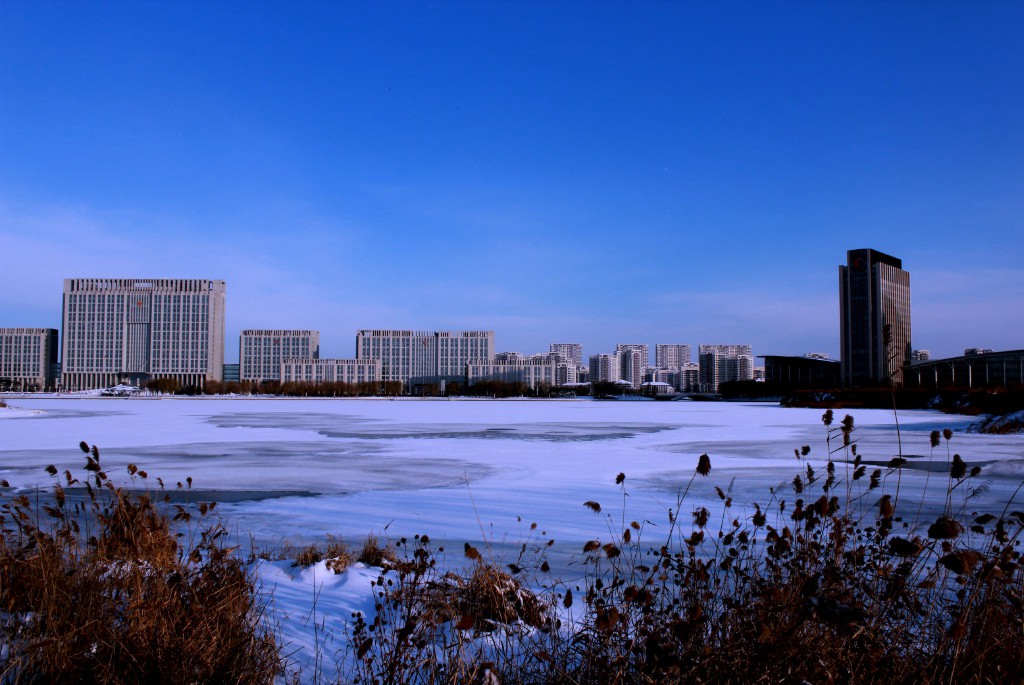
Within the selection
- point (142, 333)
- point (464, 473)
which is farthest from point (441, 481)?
point (142, 333)

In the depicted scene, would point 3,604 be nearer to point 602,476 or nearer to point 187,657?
point 187,657

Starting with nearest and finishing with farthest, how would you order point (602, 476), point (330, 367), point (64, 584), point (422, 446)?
1. point (64, 584)
2. point (602, 476)
3. point (422, 446)
4. point (330, 367)

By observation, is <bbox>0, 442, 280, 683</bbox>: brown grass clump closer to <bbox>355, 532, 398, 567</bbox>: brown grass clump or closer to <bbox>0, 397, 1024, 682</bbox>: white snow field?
<bbox>0, 397, 1024, 682</bbox>: white snow field

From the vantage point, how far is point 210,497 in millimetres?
8695

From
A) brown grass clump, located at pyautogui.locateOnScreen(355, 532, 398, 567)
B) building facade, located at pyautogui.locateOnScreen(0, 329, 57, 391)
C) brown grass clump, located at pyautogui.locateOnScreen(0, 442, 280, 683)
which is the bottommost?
brown grass clump, located at pyautogui.locateOnScreen(355, 532, 398, 567)

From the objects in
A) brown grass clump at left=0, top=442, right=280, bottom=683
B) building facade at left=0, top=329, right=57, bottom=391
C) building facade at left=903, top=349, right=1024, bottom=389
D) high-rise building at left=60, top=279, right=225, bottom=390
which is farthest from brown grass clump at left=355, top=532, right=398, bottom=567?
building facade at left=0, top=329, right=57, bottom=391

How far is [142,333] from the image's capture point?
181625 millimetres

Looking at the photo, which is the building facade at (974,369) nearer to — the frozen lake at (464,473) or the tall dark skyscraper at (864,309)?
the tall dark skyscraper at (864,309)

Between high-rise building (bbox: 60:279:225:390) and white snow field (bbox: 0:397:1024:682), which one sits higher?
high-rise building (bbox: 60:279:225:390)

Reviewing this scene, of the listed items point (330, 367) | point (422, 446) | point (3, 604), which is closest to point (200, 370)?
point (330, 367)

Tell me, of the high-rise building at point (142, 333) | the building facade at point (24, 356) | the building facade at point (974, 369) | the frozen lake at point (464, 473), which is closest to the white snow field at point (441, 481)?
the frozen lake at point (464, 473)

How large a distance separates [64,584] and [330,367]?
192 m

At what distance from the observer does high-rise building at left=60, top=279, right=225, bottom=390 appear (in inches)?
7008

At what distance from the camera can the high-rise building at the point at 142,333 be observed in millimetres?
178000
